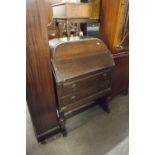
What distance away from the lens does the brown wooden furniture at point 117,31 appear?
1725 mm

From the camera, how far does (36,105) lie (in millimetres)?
1429

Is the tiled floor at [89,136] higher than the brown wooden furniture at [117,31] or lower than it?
lower

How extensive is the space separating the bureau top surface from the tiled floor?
31.4 inches

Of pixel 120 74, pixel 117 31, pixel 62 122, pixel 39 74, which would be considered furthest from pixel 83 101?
pixel 117 31

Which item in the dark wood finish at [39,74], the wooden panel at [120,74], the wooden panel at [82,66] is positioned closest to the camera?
the dark wood finish at [39,74]

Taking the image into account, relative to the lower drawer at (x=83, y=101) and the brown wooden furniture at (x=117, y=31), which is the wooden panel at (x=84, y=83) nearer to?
the lower drawer at (x=83, y=101)

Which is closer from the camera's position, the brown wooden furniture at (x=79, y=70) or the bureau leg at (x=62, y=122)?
the brown wooden furniture at (x=79, y=70)

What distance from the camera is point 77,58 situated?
156cm

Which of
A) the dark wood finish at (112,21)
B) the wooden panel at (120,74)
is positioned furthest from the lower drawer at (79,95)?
the dark wood finish at (112,21)

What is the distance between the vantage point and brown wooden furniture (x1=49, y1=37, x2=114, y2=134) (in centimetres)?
143

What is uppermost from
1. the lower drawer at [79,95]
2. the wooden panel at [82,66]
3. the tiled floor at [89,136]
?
the wooden panel at [82,66]
